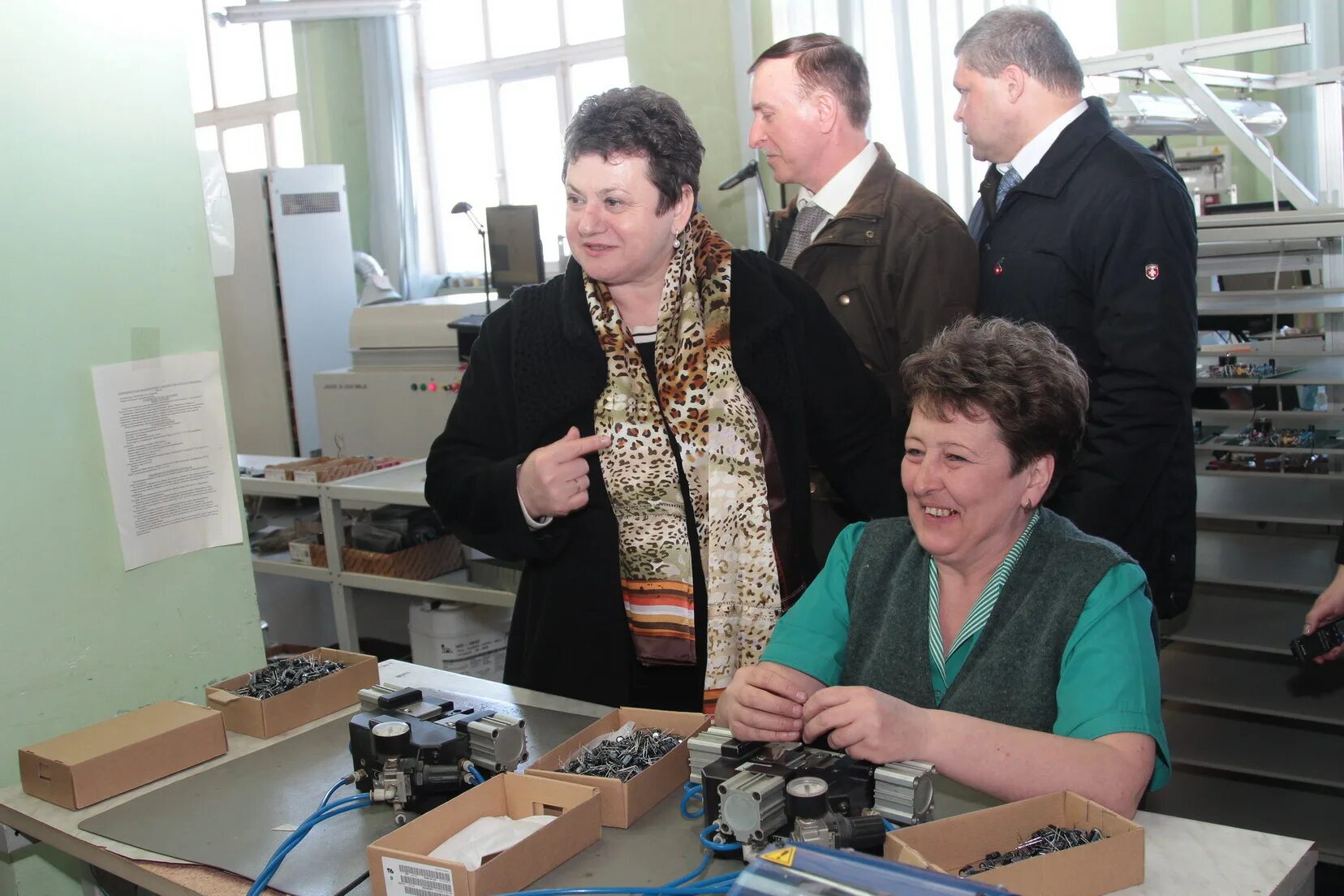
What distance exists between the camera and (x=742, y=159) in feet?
15.7

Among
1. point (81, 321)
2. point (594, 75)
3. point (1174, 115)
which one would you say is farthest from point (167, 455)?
point (594, 75)

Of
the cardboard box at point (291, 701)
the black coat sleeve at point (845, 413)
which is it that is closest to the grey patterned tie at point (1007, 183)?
the black coat sleeve at point (845, 413)

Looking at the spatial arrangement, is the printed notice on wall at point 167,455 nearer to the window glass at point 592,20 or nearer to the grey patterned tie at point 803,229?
the grey patterned tie at point 803,229

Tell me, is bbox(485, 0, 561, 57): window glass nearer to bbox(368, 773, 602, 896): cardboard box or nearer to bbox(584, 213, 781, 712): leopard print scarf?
bbox(584, 213, 781, 712): leopard print scarf

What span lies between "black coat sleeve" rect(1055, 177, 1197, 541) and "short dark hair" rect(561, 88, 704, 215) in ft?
2.40

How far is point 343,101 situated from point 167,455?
596 cm

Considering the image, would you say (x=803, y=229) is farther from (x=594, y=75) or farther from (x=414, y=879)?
(x=594, y=75)

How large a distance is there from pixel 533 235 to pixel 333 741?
7.29 feet

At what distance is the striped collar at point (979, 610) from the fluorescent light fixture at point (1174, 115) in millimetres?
1597

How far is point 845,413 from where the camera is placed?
1.85 m

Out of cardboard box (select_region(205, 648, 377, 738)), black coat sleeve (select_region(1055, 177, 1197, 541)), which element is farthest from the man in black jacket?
cardboard box (select_region(205, 648, 377, 738))

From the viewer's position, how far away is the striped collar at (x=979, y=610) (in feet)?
4.66

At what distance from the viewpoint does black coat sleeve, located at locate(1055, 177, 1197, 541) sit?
1.91m

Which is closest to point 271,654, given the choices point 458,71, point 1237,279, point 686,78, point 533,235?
point 533,235
